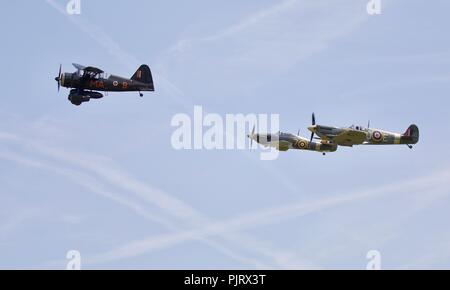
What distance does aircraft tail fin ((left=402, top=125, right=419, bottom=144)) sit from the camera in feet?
416

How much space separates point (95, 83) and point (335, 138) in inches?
1126

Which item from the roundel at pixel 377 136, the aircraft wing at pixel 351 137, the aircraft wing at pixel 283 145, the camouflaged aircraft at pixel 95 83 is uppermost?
the camouflaged aircraft at pixel 95 83

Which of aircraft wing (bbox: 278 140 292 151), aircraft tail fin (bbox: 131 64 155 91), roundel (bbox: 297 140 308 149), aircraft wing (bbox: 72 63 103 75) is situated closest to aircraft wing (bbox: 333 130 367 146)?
roundel (bbox: 297 140 308 149)

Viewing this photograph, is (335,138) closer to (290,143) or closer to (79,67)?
(290,143)

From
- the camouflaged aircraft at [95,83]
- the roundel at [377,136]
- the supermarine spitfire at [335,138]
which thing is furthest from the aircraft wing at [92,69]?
the roundel at [377,136]

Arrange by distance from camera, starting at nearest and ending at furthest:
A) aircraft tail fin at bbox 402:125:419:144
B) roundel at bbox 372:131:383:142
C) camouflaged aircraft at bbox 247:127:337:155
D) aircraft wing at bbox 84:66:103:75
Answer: aircraft wing at bbox 84:66:103:75, roundel at bbox 372:131:383:142, aircraft tail fin at bbox 402:125:419:144, camouflaged aircraft at bbox 247:127:337:155

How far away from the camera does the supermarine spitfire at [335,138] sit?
12388 cm

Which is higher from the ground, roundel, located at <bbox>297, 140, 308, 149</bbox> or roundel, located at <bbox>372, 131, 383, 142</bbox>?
roundel, located at <bbox>297, 140, 308, 149</bbox>

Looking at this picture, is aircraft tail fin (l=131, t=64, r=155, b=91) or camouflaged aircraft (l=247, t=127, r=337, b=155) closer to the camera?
aircraft tail fin (l=131, t=64, r=155, b=91)

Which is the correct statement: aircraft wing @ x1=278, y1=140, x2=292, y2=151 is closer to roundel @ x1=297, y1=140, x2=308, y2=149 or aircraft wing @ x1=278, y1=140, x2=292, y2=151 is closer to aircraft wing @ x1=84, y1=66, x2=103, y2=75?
roundel @ x1=297, y1=140, x2=308, y2=149

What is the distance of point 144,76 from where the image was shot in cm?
12438

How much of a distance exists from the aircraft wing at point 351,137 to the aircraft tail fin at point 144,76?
22.5 meters

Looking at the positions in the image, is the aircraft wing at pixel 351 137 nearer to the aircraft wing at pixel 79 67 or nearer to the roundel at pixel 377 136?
the roundel at pixel 377 136
